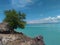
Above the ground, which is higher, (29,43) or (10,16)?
(10,16)

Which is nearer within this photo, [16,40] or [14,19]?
[16,40]

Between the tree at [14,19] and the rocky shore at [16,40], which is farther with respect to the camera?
the tree at [14,19]

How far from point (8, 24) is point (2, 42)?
3.57 metres

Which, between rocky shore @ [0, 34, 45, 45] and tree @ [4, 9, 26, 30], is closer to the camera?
rocky shore @ [0, 34, 45, 45]

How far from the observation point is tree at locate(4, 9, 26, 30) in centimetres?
2814

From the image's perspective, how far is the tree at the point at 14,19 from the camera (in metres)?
28.1

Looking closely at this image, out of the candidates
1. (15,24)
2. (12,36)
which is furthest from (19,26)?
(12,36)

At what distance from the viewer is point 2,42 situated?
26.1m

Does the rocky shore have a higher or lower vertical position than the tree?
lower

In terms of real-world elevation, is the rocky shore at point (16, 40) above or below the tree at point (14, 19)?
below

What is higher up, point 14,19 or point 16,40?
point 14,19

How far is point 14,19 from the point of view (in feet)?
92.4

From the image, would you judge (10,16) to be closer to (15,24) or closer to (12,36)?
(15,24)

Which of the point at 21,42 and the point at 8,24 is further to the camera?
the point at 8,24
